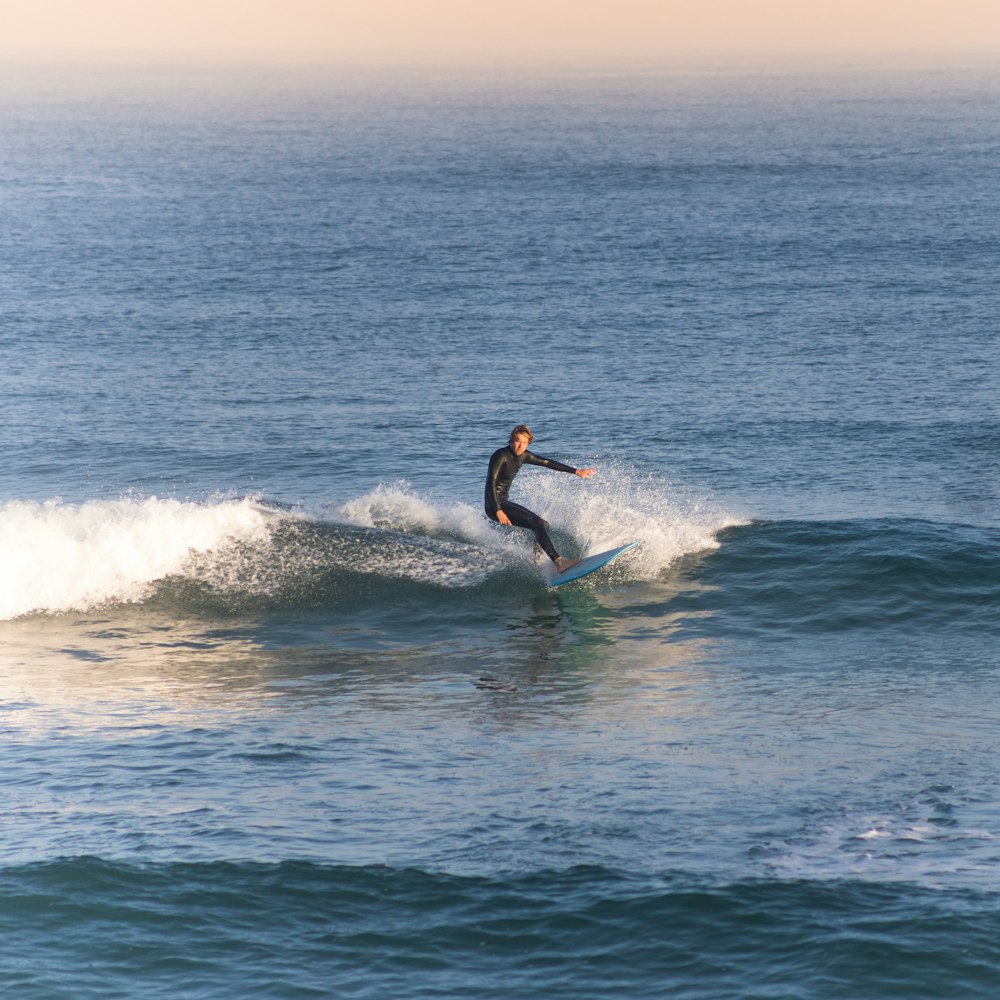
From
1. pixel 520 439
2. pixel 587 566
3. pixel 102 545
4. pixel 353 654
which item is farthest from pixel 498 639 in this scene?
pixel 102 545

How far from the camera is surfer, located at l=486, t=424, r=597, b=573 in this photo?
17.8 meters

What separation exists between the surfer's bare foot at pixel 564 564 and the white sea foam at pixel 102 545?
4.65 metres

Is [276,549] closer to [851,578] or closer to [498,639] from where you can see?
[498,639]

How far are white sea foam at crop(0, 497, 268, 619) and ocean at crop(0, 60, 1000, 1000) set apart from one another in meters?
0.06

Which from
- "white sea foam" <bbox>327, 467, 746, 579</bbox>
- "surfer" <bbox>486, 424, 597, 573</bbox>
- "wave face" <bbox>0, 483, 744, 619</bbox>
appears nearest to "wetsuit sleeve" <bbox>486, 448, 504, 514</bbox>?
"surfer" <bbox>486, 424, 597, 573</bbox>

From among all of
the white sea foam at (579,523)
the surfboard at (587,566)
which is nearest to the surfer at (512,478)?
the surfboard at (587,566)

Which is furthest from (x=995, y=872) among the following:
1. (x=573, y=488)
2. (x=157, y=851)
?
(x=573, y=488)

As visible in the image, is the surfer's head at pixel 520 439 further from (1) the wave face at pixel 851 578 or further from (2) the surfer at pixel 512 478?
(1) the wave face at pixel 851 578

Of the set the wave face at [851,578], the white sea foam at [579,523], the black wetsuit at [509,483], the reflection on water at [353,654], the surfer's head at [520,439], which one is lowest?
the reflection on water at [353,654]

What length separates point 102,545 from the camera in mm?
20062

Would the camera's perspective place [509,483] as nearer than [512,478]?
Yes

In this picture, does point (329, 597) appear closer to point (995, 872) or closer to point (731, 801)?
point (731, 801)

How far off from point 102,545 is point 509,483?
6304 mm

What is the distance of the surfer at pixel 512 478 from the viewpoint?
17781mm
